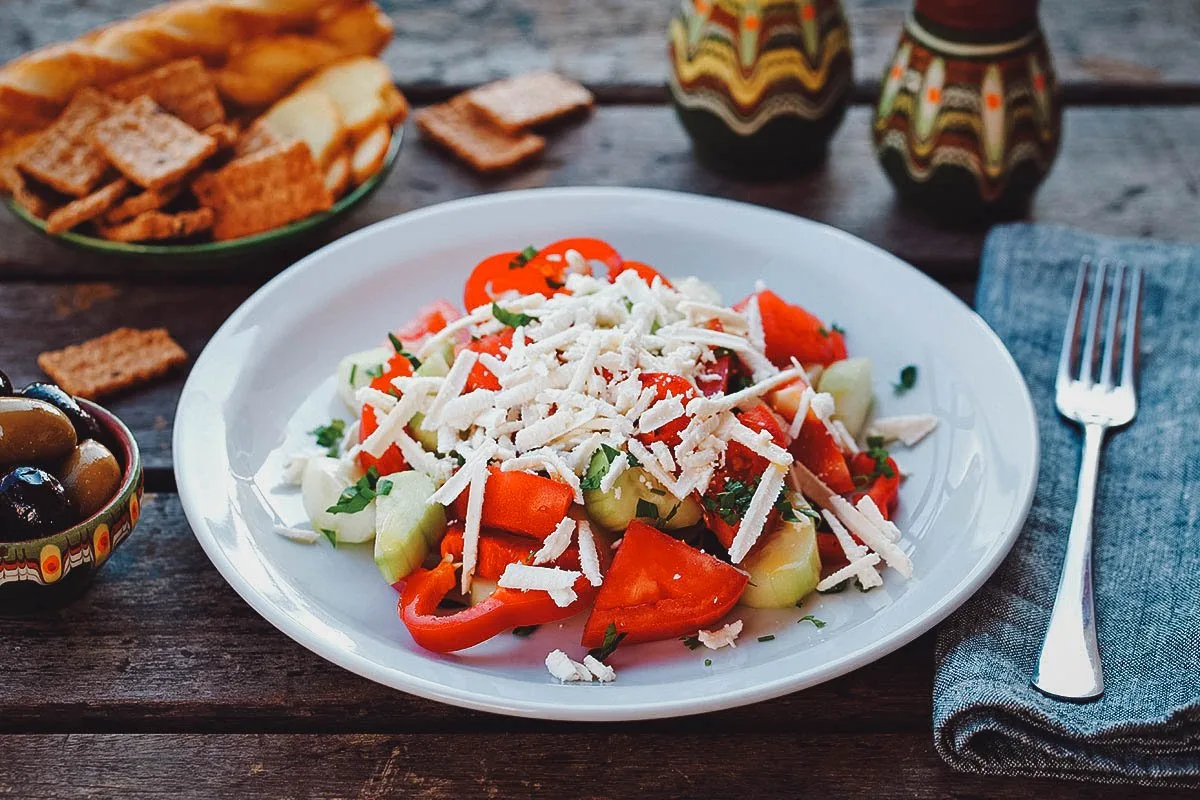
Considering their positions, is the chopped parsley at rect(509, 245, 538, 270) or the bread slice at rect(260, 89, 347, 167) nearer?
the chopped parsley at rect(509, 245, 538, 270)

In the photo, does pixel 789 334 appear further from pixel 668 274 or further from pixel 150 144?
pixel 150 144

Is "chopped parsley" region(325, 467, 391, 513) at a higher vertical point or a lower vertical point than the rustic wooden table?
higher

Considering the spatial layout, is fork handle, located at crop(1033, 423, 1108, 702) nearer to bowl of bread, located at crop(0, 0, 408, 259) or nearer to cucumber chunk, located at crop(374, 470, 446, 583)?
cucumber chunk, located at crop(374, 470, 446, 583)

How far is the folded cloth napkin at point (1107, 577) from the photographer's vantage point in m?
1.35

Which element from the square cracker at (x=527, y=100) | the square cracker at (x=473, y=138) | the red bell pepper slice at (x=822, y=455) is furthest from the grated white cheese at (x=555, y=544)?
the square cracker at (x=527, y=100)

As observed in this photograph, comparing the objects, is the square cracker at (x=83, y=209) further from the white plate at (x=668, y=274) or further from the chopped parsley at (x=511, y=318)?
the chopped parsley at (x=511, y=318)

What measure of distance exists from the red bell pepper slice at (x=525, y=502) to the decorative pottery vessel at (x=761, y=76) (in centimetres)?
114

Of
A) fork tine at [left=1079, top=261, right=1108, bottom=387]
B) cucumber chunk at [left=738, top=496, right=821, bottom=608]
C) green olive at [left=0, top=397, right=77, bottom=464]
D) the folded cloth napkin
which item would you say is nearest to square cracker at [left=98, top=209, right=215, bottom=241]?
green olive at [left=0, top=397, right=77, bottom=464]

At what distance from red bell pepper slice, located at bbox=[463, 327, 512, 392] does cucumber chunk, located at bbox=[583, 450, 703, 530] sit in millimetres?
208

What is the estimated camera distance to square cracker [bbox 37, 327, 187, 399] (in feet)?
6.43

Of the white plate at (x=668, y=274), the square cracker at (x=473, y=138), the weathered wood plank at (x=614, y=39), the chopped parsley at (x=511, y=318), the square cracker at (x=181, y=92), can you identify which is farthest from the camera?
the weathered wood plank at (x=614, y=39)

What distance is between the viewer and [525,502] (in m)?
1.46

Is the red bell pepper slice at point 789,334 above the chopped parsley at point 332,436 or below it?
above

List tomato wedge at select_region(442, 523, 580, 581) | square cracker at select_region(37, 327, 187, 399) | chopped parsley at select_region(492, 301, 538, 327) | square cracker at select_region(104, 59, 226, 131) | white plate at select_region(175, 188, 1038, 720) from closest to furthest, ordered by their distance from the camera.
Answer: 1. white plate at select_region(175, 188, 1038, 720)
2. tomato wedge at select_region(442, 523, 580, 581)
3. chopped parsley at select_region(492, 301, 538, 327)
4. square cracker at select_region(37, 327, 187, 399)
5. square cracker at select_region(104, 59, 226, 131)
